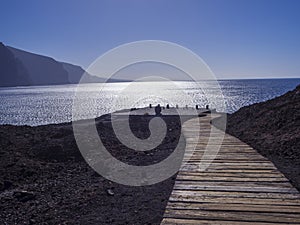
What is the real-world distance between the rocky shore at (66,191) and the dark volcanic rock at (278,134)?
9.51ft

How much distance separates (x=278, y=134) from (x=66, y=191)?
7.21 m

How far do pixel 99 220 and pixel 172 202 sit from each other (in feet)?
5.49

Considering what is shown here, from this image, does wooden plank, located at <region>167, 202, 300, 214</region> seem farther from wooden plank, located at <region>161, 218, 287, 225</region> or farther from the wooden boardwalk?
wooden plank, located at <region>161, 218, 287, 225</region>

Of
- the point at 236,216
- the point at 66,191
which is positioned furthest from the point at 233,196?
the point at 66,191

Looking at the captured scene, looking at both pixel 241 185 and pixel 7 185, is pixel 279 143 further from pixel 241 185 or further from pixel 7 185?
pixel 7 185

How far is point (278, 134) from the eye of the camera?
32.9 ft

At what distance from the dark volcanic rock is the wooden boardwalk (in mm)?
1195

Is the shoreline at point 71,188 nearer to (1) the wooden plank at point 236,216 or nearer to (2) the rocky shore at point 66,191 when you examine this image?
(2) the rocky shore at point 66,191

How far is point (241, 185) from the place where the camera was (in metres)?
4.87

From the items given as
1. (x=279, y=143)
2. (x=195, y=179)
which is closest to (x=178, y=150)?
(x=279, y=143)

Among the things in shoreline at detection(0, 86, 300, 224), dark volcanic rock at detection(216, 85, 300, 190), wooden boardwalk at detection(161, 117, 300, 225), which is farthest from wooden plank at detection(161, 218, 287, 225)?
dark volcanic rock at detection(216, 85, 300, 190)

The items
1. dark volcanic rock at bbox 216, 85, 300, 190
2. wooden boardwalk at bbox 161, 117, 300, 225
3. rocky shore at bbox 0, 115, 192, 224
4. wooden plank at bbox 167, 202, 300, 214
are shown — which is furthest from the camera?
dark volcanic rock at bbox 216, 85, 300, 190

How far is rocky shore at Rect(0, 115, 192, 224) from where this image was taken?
5477 mm

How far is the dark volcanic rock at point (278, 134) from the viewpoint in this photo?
756cm
